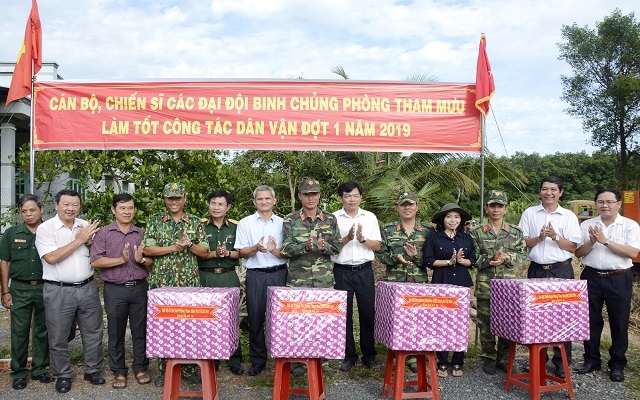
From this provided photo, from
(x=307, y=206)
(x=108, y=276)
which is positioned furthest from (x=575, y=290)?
(x=108, y=276)

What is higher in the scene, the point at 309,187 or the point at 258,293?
the point at 309,187

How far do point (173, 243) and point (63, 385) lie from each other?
144cm

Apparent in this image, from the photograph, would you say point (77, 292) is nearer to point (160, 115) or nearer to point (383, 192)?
point (160, 115)

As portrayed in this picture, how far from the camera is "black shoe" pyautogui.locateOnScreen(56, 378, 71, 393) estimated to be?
4438 mm

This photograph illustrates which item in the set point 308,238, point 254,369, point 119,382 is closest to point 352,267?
point 308,238

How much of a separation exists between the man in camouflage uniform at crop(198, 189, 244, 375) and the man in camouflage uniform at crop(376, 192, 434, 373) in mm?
1326

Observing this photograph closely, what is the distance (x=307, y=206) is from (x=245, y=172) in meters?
4.01

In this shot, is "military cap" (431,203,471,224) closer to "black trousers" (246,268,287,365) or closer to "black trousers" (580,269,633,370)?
"black trousers" (580,269,633,370)

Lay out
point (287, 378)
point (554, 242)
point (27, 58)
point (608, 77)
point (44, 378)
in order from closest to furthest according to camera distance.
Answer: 1. point (287, 378)
2. point (44, 378)
3. point (554, 242)
4. point (27, 58)
5. point (608, 77)

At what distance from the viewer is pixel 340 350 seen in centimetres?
375

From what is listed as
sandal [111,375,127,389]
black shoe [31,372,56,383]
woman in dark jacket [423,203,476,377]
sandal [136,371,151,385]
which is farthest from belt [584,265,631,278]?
black shoe [31,372,56,383]

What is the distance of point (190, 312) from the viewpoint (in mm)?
3719

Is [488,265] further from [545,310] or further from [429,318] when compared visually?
[429,318]

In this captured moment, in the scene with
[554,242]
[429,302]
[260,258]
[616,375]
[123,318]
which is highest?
[554,242]
